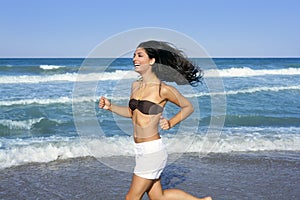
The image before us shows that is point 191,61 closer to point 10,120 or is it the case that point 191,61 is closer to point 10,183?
point 10,183

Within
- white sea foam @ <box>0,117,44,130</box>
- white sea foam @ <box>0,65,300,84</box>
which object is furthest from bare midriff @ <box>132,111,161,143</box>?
white sea foam @ <box>0,65,300,84</box>

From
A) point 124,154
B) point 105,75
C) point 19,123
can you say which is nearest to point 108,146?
point 124,154

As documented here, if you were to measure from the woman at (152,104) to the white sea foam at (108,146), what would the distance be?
2596 mm

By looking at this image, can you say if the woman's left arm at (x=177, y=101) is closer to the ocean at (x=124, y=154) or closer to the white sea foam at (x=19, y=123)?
the ocean at (x=124, y=154)

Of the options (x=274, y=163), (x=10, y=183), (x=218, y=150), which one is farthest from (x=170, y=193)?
(x=218, y=150)

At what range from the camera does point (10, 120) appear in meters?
11.1

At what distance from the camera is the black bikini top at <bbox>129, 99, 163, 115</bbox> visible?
11.9 feet

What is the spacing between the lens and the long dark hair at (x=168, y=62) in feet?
12.3

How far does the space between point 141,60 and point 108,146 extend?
14.4 feet

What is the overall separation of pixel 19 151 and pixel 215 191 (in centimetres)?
371

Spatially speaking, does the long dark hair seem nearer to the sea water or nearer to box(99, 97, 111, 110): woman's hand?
the sea water

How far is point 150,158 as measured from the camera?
3.65 m

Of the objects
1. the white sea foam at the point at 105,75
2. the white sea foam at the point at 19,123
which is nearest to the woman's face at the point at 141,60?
the white sea foam at the point at 19,123

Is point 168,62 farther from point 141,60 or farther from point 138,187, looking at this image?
point 138,187
